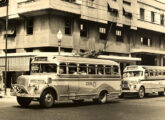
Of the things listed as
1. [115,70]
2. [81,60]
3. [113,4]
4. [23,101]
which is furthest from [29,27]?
[23,101]

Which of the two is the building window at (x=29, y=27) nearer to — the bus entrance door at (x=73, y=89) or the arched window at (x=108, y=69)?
the arched window at (x=108, y=69)

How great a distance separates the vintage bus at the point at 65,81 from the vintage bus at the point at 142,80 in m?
3.89

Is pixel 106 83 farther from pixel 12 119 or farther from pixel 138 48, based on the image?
pixel 138 48

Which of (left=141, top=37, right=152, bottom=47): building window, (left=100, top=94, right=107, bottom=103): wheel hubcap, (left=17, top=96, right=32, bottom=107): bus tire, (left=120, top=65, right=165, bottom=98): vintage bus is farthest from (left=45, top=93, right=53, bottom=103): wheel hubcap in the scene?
(left=141, top=37, right=152, bottom=47): building window

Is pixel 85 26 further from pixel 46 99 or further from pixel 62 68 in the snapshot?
pixel 46 99

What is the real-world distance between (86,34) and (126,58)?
19.0 feet

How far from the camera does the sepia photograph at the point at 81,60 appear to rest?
626 inches

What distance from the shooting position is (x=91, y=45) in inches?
1291

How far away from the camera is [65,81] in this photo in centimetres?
1708

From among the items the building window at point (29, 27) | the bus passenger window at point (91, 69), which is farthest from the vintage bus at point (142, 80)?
the building window at point (29, 27)

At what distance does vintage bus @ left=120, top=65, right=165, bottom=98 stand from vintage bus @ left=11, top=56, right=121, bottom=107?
12.8 ft

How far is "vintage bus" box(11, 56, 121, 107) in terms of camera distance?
630 inches

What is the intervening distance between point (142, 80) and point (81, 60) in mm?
8173

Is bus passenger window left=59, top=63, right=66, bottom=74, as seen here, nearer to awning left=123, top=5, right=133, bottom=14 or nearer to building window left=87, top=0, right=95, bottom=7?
building window left=87, top=0, right=95, bottom=7
